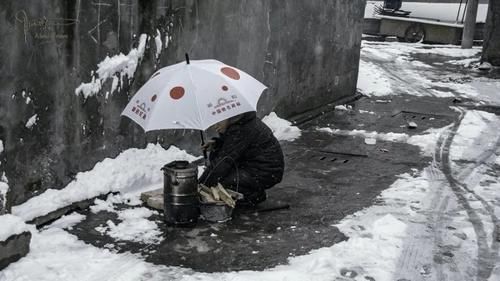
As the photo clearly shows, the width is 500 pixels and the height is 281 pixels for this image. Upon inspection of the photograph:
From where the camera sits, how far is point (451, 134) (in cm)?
1095

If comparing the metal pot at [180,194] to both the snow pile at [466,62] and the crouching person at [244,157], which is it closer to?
the crouching person at [244,157]

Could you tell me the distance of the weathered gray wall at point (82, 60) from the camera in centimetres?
552

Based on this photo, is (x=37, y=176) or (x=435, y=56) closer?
(x=37, y=176)

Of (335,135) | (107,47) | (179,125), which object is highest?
(107,47)

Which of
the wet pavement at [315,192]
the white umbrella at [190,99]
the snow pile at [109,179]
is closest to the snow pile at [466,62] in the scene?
the wet pavement at [315,192]

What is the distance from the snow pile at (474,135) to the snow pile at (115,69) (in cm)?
515

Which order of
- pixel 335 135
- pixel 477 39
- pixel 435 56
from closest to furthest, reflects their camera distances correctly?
pixel 335 135
pixel 435 56
pixel 477 39

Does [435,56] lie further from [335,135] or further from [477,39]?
[335,135]

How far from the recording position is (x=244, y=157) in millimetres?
6277

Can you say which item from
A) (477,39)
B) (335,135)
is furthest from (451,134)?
(477,39)

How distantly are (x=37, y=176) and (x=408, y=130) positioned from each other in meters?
7.42

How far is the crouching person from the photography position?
610cm

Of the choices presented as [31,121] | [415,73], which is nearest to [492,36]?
[415,73]

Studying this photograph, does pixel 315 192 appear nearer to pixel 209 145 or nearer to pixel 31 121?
pixel 209 145
